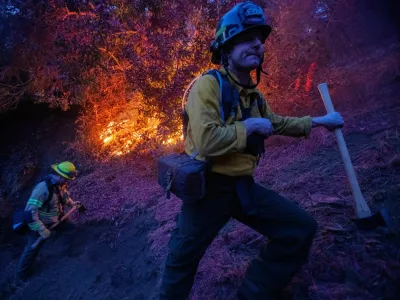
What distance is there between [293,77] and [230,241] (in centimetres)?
634

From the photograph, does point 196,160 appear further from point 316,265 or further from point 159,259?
point 159,259

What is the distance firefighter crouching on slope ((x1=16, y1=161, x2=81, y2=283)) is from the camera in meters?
5.41

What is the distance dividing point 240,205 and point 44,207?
198 inches

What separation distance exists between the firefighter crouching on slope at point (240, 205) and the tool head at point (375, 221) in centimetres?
82

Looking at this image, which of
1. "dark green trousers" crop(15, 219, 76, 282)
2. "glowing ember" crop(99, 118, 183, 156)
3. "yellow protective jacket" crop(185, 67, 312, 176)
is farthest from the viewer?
"glowing ember" crop(99, 118, 183, 156)

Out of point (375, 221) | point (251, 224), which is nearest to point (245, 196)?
point (251, 224)

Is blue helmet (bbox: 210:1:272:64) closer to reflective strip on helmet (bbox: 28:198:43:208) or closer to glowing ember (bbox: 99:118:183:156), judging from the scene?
reflective strip on helmet (bbox: 28:198:43:208)

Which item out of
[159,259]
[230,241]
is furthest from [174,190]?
[159,259]

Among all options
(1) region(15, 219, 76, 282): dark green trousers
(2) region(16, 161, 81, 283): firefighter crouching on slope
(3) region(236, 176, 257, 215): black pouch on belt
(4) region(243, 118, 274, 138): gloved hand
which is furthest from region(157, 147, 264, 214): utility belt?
(1) region(15, 219, 76, 282): dark green trousers

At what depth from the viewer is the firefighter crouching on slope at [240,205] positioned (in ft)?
7.18

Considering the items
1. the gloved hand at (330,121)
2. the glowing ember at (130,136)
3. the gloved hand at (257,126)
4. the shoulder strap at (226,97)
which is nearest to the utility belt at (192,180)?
the gloved hand at (257,126)

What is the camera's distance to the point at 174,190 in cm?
220

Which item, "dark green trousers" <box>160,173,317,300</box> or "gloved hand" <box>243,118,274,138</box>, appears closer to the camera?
"gloved hand" <box>243,118,274,138</box>

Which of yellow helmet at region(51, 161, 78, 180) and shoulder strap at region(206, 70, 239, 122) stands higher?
shoulder strap at region(206, 70, 239, 122)
